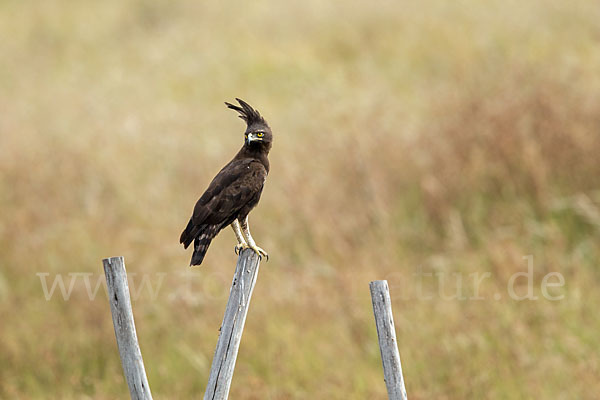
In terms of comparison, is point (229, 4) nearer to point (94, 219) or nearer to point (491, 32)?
point (491, 32)

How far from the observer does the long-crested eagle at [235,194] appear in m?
3.11

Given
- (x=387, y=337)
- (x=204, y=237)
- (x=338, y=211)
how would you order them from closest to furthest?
A: (x=387, y=337), (x=204, y=237), (x=338, y=211)

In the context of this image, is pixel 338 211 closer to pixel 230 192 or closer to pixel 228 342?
pixel 230 192

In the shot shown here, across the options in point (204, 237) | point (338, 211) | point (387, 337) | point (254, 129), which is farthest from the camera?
point (338, 211)

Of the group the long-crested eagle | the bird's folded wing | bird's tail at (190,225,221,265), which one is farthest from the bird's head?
bird's tail at (190,225,221,265)

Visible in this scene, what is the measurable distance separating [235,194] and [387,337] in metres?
0.89

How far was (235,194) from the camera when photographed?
3160 mm

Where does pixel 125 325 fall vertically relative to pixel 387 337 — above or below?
above

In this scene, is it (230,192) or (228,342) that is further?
(230,192)

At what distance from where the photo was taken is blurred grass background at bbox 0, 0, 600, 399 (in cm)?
595

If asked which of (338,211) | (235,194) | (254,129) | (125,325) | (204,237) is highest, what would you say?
(338,211)

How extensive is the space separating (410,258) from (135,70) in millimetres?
8536

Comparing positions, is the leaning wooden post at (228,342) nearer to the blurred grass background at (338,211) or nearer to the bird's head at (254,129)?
the bird's head at (254,129)

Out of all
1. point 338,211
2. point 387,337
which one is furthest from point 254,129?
point 338,211
